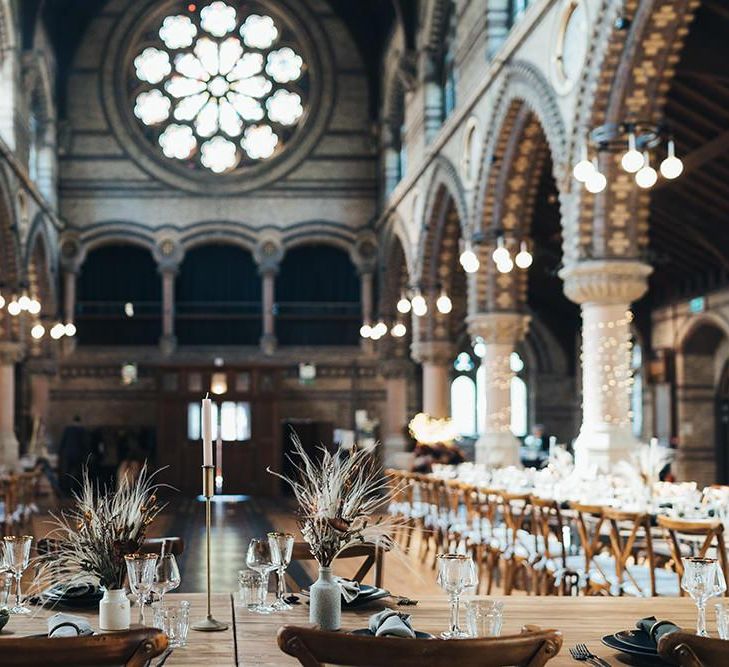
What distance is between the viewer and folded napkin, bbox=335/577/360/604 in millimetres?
3604

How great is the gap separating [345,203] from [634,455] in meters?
16.1

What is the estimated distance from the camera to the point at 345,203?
25.2 metres

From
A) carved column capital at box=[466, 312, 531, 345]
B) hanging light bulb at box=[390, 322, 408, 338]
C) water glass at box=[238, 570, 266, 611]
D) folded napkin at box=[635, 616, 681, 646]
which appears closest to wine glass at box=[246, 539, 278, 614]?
water glass at box=[238, 570, 266, 611]

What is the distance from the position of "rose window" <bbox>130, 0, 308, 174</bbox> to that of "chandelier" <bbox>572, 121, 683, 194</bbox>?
51.2ft

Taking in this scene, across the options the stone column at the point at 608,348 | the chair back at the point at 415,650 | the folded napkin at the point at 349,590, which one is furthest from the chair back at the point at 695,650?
the stone column at the point at 608,348

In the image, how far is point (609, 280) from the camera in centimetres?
1074

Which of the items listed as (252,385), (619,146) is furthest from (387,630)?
(252,385)

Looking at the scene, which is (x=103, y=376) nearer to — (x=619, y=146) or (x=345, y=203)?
(x=345, y=203)

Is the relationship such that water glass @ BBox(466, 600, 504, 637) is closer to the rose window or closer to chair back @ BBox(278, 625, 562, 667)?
chair back @ BBox(278, 625, 562, 667)

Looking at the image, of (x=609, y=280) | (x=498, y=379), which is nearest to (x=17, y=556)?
(x=609, y=280)

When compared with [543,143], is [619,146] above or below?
below

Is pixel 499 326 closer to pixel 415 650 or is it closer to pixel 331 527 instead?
pixel 331 527

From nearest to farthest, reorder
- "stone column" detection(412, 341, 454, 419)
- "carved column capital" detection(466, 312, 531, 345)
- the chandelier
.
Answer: the chandelier
"carved column capital" detection(466, 312, 531, 345)
"stone column" detection(412, 341, 454, 419)

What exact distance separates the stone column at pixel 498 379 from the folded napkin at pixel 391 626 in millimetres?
12191
